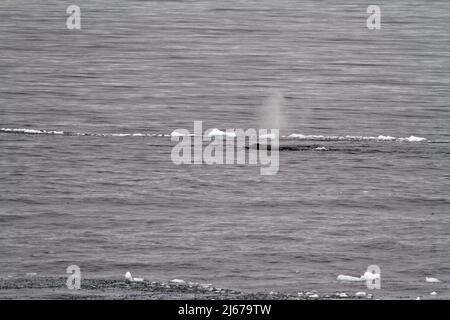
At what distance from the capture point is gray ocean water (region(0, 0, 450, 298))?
874 inches

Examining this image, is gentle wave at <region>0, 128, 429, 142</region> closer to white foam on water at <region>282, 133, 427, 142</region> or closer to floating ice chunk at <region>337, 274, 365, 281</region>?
white foam on water at <region>282, 133, 427, 142</region>

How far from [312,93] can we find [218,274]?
25.5 m

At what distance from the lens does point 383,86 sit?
46.7 metres

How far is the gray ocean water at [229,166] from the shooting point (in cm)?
2220

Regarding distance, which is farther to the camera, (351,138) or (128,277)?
(351,138)

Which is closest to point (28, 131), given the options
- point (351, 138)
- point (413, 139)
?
point (351, 138)

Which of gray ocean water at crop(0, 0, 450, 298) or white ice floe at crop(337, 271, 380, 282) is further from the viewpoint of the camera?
gray ocean water at crop(0, 0, 450, 298)

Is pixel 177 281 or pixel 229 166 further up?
pixel 229 166

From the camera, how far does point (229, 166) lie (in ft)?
103

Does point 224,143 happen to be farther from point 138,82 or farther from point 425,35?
point 425,35

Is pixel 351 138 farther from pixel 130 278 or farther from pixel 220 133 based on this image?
pixel 130 278

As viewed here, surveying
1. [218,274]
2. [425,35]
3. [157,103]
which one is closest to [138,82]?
[157,103]

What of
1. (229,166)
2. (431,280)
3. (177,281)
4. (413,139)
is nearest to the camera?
(177,281)

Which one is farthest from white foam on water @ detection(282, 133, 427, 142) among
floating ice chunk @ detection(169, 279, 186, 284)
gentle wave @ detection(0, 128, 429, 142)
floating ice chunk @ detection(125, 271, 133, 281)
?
floating ice chunk @ detection(125, 271, 133, 281)
